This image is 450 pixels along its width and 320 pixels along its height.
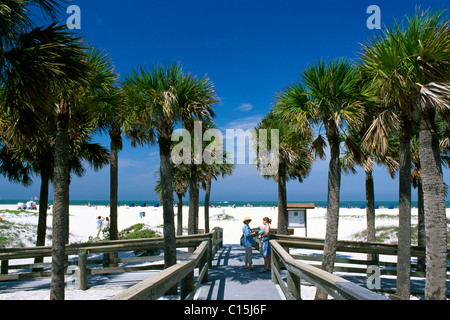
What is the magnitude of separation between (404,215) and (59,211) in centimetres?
850

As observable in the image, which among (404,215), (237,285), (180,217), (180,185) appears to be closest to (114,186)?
(237,285)

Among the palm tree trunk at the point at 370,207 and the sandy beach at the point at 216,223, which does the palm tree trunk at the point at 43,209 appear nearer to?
the sandy beach at the point at 216,223

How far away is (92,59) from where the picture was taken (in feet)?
25.7

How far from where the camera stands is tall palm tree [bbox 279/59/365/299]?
8.05 m

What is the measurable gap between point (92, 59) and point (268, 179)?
14002mm

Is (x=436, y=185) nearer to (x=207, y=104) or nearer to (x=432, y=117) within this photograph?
(x=432, y=117)

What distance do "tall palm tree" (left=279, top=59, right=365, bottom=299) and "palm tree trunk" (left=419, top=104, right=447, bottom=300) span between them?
1.57 m

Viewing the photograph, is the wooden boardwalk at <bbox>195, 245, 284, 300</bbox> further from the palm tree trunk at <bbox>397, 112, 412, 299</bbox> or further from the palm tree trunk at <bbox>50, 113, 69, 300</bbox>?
the palm tree trunk at <bbox>397, 112, 412, 299</bbox>

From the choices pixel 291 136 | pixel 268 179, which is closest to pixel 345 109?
pixel 291 136

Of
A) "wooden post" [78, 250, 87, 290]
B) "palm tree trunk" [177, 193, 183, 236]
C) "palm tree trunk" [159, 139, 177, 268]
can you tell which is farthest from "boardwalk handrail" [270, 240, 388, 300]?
"palm tree trunk" [177, 193, 183, 236]

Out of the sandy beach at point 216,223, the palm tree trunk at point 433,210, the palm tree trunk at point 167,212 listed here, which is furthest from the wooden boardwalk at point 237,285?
the sandy beach at point 216,223

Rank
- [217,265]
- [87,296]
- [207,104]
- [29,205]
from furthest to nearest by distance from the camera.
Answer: [29,205], [217,265], [207,104], [87,296]

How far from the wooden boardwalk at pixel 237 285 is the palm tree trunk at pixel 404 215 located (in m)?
3.31

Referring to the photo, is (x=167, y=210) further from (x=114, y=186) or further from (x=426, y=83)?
(x=426, y=83)
